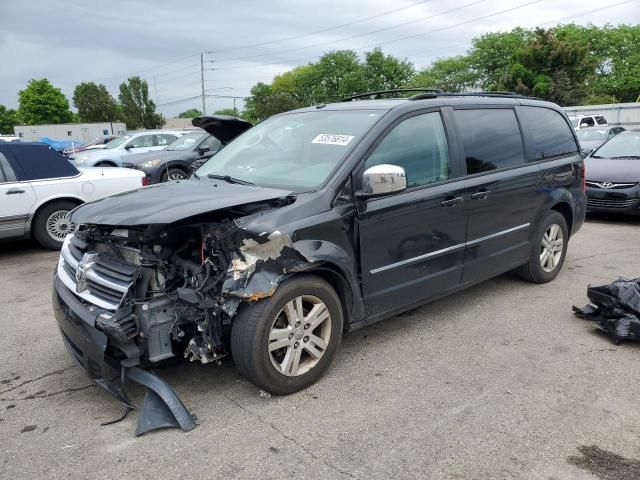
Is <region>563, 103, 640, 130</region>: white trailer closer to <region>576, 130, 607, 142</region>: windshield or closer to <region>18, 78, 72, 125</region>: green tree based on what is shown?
<region>576, 130, 607, 142</region>: windshield

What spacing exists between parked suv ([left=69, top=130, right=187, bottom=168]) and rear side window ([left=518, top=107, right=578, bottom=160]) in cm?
1047

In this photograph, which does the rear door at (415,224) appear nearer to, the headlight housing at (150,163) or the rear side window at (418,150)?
the rear side window at (418,150)

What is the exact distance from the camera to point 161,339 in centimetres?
307

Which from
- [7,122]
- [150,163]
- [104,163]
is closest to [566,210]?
[150,163]

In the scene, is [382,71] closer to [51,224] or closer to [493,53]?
[493,53]

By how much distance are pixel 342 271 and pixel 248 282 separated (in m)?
0.69

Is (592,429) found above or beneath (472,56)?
beneath

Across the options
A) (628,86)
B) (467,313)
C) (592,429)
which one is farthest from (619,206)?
(628,86)

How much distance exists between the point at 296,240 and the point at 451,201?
1.51 metres

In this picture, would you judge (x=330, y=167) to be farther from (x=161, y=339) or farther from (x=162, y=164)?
(x=162, y=164)

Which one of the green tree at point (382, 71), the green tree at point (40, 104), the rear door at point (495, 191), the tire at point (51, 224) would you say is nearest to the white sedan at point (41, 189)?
the tire at point (51, 224)

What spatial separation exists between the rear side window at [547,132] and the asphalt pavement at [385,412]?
1.65 metres

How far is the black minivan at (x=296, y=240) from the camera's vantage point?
3.07m

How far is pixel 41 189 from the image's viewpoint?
7.29 m
